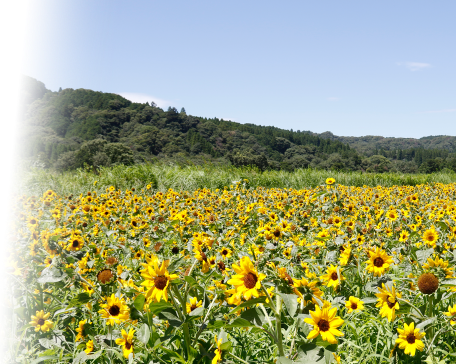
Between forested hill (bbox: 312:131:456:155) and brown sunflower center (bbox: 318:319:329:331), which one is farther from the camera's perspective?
forested hill (bbox: 312:131:456:155)

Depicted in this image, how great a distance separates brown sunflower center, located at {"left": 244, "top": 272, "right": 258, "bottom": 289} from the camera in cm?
102

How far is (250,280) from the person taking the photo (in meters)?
1.03

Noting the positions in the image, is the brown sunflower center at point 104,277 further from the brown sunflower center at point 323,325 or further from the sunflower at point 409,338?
the sunflower at point 409,338

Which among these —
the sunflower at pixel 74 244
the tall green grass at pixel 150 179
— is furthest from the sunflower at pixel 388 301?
the tall green grass at pixel 150 179

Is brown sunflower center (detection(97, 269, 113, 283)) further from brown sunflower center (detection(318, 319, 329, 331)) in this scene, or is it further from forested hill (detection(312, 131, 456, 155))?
forested hill (detection(312, 131, 456, 155))

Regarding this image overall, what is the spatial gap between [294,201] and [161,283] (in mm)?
3858

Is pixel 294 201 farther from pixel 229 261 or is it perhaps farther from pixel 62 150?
pixel 62 150

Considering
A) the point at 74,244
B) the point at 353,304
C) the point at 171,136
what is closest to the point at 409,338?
the point at 353,304

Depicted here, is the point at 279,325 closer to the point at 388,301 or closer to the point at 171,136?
the point at 388,301

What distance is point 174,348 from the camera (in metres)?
1.45

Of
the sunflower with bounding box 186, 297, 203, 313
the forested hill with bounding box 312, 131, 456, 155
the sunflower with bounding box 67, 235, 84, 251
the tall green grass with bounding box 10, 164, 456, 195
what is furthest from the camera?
the forested hill with bounding box 312, 131, 456, 155

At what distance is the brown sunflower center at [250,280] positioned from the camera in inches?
40.2

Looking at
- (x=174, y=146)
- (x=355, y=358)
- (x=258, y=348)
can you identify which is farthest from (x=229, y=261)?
(x=174, y=146)

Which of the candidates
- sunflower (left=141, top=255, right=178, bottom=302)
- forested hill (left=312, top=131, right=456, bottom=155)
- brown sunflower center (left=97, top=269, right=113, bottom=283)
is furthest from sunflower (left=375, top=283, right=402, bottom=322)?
forested hill (left=312, top=131, right=456, bottom=155)
